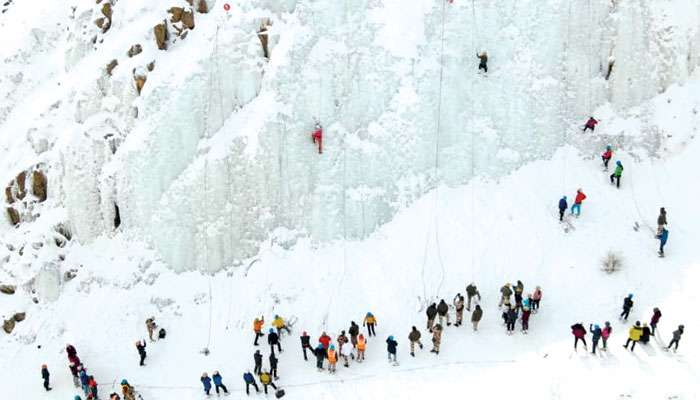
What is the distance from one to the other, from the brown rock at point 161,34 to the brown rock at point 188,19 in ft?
2.53

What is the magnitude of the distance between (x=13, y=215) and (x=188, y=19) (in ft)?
33.8

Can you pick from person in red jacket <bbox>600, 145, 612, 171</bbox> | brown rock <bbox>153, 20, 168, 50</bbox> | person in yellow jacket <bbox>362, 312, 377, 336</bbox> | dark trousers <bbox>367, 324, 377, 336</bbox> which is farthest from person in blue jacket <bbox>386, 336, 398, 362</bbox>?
brown rock <bbox>153, 20, 168, 50</bbox>

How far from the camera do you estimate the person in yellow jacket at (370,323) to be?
20859 mm

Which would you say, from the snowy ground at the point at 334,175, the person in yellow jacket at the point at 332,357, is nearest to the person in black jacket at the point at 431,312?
the snowy ground at the point at 334,175

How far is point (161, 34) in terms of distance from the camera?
960 inches

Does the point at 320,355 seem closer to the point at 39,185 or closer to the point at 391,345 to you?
the point at 391,345

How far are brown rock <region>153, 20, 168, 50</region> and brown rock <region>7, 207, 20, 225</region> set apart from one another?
28.2 feet

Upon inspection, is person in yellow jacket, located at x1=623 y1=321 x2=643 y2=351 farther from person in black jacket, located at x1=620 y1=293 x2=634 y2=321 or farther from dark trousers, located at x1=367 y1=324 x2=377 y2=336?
dark trousers, located at x1=367 y1=324 x2=377 y2=336

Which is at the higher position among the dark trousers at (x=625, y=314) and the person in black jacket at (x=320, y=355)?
the dark trousers at (x=625, y=314)

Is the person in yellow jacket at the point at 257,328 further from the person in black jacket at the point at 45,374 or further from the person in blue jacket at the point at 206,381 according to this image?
the person in black jacket at the point at 45,374

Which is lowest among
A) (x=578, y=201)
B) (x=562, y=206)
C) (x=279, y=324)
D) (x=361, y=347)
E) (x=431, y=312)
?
(x=361, y=347)

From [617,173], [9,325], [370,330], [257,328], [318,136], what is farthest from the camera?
[318,136]

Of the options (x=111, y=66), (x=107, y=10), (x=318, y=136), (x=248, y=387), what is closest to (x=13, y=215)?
(x=111, y=66)

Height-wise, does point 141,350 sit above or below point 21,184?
below
